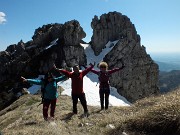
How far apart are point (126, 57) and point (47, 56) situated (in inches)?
889

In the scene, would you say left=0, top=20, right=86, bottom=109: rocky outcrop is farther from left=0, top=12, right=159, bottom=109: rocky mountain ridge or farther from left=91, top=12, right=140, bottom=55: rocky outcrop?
left=91, top=12, right=140, bottom=55: rocky outcrop

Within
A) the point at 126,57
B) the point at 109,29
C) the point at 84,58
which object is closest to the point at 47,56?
the point at 84,58

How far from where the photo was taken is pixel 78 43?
8094 centimetres

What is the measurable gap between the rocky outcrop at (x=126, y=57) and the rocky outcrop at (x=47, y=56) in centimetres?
817

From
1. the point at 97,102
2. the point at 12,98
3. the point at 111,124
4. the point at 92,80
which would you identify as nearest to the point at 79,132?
the point at 111,124

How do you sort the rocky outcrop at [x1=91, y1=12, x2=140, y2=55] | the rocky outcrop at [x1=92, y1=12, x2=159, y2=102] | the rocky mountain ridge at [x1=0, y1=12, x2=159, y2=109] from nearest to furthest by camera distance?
1. the rocky mountain ridge at [x1=0, y1=12, x2=159, y2=109]
2. the rocky outcrop at [x1=92, y1=12, x2=159, y2=102]
3. the rocky outcrop at [x1=91, y1=12, x2=140, y2=55]

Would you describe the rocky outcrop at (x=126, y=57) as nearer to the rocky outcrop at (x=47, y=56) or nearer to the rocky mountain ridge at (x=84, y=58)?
the rocky mountain ridge at (x=84, y=58)

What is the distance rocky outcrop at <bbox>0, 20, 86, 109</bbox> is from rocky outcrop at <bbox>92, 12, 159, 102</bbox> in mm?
8170

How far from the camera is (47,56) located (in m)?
78.1

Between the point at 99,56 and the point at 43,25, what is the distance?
1350 inches

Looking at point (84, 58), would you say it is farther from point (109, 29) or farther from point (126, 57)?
point (109, 29)

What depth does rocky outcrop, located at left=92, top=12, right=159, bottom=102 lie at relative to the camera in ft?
253

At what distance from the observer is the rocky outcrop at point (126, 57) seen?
7700cm

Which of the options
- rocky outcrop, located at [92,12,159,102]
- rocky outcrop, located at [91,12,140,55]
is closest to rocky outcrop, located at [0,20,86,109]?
rocky outcrop, located at [91,12,140,55]
